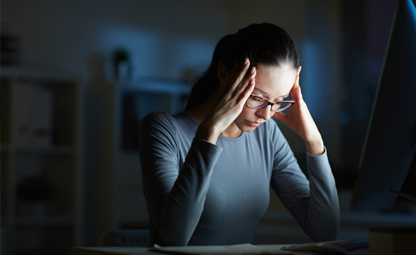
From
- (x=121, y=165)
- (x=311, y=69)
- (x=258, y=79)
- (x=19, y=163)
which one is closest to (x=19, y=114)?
(x=19, y=163)

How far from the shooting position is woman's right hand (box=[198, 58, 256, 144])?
1.54 meters

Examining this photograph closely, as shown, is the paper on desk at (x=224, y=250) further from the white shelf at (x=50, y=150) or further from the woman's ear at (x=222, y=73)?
the white shelf at (x=50, y=150)

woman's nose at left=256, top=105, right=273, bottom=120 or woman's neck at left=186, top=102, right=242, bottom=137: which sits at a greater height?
woman's nose at left=256, top=105, right=273, bottom=120

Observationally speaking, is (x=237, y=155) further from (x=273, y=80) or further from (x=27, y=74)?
(x=27, y=74)

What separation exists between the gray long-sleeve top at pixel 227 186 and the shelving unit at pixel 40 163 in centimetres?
258

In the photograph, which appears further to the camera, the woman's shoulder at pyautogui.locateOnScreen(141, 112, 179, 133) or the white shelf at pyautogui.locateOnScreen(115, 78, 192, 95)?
the white shelf at pyautogui.locateOnScreen(115, 78, 192, 95)

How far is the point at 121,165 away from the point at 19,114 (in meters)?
0.70

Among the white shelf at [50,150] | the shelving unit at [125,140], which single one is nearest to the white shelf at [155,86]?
the shelving unit at [125,140]

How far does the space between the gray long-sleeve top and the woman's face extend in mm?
132

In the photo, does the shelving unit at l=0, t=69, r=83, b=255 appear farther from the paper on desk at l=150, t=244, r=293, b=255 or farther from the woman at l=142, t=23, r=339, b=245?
the paper on desk at l=150, t=244, r=293, b=255

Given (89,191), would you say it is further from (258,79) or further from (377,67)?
(258,79)

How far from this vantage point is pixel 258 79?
165 centimetres

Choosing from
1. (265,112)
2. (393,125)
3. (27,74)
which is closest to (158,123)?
(265,112)

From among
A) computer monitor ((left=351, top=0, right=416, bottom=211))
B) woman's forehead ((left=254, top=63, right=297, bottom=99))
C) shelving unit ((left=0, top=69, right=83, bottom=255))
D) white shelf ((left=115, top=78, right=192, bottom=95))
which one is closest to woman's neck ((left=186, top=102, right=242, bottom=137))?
woman's forehead ((left=254, top=63, right=297, bottom=99))
